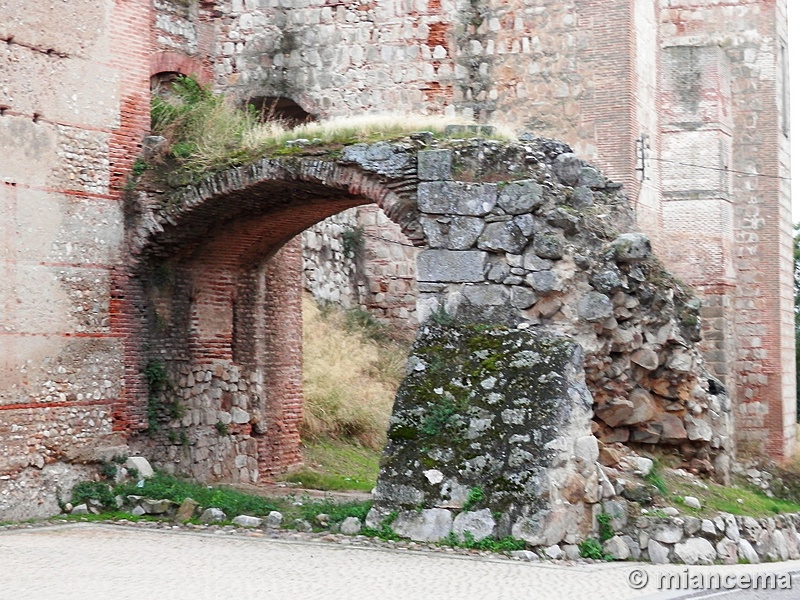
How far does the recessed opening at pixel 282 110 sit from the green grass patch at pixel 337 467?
19.0ft

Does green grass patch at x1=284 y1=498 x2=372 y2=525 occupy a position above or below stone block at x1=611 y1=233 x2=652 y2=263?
below

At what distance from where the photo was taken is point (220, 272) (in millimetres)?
15430

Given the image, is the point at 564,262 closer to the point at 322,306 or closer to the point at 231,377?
the point at 231,377

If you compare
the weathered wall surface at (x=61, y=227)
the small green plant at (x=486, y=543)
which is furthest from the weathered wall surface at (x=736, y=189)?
the small green plant at (x=486, y=543)

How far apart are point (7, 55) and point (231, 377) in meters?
4.68

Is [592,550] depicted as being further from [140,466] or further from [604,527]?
[140,466]

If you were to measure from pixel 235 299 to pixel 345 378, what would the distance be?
12.4 ft

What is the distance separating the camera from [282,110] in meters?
21.9

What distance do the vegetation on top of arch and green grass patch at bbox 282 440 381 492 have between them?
4284 millimetres

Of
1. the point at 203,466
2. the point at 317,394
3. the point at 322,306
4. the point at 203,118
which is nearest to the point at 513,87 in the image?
the point at 322,306

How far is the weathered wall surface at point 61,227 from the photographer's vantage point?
509 inches

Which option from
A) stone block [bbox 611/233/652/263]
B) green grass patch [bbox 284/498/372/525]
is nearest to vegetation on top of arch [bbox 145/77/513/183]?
Answer: stone block [bbox 611/233/652/263]

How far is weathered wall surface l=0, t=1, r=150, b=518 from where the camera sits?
1293 cm

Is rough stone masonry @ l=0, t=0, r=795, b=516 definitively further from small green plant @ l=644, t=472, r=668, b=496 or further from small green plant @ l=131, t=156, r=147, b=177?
small green plant @ l=644, t=472, r=668, b=496
